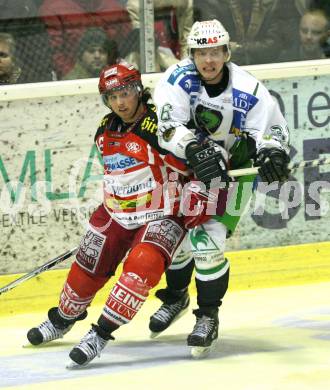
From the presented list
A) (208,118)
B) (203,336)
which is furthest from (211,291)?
(208,118)

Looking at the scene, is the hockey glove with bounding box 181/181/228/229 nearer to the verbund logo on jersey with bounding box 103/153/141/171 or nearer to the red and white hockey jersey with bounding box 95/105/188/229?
the red and white hockey jersey with bounding box 95/105/188/229

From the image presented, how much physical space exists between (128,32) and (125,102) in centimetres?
138

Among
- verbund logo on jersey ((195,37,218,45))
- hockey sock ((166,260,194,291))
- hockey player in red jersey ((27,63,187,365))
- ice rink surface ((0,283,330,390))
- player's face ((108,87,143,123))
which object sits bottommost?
ice rink surface ((0,283,330,390))

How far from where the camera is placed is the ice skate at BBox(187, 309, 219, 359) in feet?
16.0

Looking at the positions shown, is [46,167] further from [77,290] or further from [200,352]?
[200,352]

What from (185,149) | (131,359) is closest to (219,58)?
(185,149)

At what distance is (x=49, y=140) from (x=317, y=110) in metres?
1.44

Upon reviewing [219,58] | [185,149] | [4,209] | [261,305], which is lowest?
[261,305]

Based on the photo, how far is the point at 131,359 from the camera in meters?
4.94

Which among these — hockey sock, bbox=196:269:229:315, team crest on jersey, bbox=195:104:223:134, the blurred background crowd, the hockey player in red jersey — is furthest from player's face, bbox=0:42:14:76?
hockey sock, bbox=196:269:229:315

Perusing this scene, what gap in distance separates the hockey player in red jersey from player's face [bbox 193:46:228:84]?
0.28 m

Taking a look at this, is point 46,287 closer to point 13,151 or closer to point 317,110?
A: point 13,151

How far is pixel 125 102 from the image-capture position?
15.9ft

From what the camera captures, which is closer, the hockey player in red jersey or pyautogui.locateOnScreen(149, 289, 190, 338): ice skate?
the hockey player in red jersey
